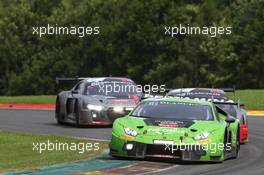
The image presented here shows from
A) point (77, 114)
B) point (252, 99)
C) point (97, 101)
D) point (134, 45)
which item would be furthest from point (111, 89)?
point (134, 45)

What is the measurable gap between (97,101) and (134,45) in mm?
45525

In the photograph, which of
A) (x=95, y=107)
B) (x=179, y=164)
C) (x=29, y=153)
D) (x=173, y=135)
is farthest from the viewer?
(x=95, y=107)

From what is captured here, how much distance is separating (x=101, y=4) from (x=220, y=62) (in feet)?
46.8

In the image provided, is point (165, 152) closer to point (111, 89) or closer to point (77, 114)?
point (77, 114)

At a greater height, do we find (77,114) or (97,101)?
(97,101)

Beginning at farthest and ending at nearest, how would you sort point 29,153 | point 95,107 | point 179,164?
1. point 95,107
2. point 29,153
3. point 179,164

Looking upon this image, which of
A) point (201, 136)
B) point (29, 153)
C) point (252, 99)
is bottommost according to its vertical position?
point (29, 153)

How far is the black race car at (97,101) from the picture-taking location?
70.3 ft

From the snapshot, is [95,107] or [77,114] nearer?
[95,107]

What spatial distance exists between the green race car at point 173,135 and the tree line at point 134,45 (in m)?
45.2

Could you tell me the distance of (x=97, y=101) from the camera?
21.5 metres

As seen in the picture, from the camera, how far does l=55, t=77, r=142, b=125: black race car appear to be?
21.4 meters

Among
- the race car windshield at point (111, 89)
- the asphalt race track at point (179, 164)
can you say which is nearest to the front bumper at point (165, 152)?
the asphalt race track at point (179, 164)

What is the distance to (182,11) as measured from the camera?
62.1 meters
